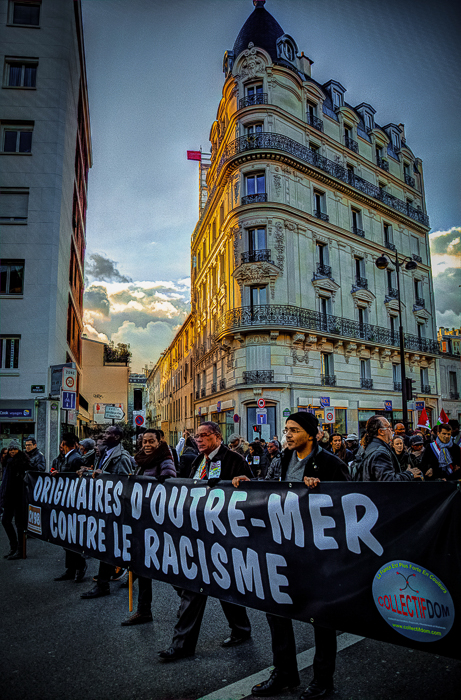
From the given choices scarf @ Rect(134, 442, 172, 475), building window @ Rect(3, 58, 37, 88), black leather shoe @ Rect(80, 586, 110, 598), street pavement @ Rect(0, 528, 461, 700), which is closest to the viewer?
street pavement @ Rect(0, 528, 461, 700)

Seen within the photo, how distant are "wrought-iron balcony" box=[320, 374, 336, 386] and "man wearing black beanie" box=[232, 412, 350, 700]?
2567cm

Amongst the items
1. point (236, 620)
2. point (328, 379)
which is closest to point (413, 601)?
point (236, 620)

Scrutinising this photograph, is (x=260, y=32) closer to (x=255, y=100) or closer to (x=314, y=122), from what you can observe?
(x=255, y=100)

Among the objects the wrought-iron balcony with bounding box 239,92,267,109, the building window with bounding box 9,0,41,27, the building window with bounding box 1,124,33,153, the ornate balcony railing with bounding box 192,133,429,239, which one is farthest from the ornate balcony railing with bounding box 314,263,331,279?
the building window with bounding box 9,0,41,27

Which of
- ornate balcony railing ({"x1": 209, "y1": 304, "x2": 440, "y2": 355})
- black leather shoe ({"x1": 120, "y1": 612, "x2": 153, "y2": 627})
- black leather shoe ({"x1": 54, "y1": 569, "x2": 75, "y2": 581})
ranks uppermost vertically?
ornate balcony railing ({"x1": 209, "y1": 304, "x2": 440, "y2": 355})

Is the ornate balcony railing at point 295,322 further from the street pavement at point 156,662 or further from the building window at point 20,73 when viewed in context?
the street pavement at point 156,662

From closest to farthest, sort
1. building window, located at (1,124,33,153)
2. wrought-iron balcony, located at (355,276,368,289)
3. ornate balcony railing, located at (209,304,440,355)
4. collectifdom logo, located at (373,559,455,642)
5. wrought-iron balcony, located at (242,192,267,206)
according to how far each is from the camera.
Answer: collectifdom logo, located at (373,559,455,642) → building window, located at (1,124,33,153) → ornate balcony railing, located at (209,304,440,355) → wrought-iron balcony, located at (242,192,267,206) → wrought-iron balcony, located at (355,276,368,289)

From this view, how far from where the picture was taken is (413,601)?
2928mm

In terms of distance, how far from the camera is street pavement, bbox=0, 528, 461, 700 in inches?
133

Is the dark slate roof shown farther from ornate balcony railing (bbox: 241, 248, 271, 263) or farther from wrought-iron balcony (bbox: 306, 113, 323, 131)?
ornate balcony railing (bbox: 241, 248, 271, 263)

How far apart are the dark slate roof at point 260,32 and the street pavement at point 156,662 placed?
3316 cm

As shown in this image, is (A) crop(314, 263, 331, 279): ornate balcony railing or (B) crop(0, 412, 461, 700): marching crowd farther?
(A) crop(314, 263, 331, 279): ornate balcony railing

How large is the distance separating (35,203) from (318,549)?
2240cm

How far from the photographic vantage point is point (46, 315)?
21.2 metres
